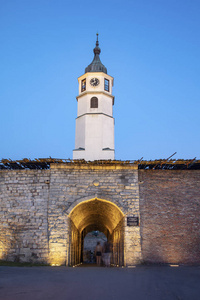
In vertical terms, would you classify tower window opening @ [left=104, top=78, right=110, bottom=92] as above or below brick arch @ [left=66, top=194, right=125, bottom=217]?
above

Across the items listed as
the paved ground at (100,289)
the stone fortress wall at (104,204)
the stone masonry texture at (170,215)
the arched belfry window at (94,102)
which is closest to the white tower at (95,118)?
the arched belfry window at (94,102)

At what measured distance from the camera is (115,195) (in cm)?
1465

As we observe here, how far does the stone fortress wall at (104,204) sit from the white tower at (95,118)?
1018cm

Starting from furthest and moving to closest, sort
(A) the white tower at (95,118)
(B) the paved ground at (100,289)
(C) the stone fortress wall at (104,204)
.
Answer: (A) the white tower at (95,118) < (C) the stone fortress wall at (104,204) < (B) the paved ground at (100,289)

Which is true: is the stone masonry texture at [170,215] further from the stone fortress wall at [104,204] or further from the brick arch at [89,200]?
the brick arch at [89,200]

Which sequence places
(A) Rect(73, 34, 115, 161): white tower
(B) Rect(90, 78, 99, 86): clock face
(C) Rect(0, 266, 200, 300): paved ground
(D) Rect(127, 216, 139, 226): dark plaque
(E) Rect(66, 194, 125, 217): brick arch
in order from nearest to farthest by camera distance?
(C) Rect(0, 266, 200, 300): paved ground
(D) Rect(127, 216, 139, 226): dark plaque
(E) Rect(66, 194, 125, 217): brick arch
(A) Rect(73, 34, 115, 161): white tower
(B) Rect(90, 78, 99, 86): clock face

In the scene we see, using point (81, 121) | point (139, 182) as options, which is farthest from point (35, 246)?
point (81, 121)

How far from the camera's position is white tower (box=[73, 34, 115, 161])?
82.9 ft

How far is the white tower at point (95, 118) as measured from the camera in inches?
995

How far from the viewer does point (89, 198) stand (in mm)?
14570

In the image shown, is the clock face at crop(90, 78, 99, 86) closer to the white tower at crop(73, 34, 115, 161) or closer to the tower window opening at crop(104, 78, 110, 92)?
the white tower at crop(73, 34, 115, 161)

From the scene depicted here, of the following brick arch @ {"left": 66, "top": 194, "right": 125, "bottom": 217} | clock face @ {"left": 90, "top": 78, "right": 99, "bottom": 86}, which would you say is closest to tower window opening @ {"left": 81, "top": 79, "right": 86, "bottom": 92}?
clock face @ {"left": 90, "top": 78, "right": 99, "bottom": 86}

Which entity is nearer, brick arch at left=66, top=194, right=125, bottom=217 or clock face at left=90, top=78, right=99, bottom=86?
brick arch at left=66, top=194, right=125, bottom=217

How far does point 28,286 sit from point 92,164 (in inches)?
341
